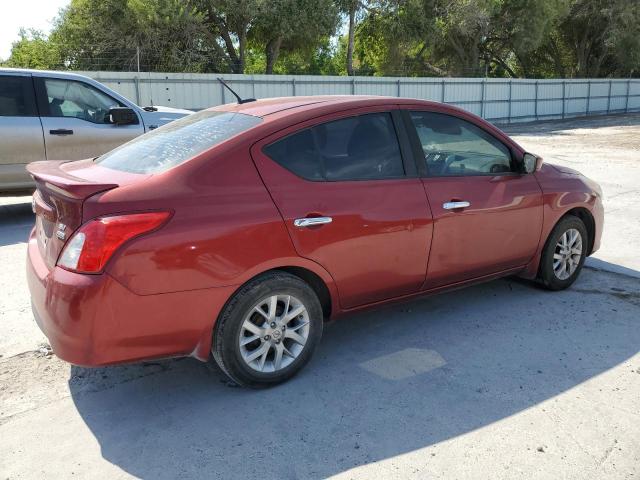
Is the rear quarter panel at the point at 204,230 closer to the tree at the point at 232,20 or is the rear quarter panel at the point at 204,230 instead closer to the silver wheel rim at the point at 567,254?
the silver wheel rim at the point at 567,254

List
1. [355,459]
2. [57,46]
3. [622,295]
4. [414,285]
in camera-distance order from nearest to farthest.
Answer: [355,459], [414,285], [622,295], [57,46]

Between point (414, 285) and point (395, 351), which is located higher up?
point (414, 285)

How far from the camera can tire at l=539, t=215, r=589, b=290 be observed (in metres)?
4.71

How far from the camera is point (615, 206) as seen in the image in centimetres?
844

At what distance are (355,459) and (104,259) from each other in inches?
58.7

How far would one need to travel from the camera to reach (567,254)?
4855 millimetres

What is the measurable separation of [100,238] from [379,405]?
1671 millimetres

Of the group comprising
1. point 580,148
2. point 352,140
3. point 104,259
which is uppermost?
point 352,140

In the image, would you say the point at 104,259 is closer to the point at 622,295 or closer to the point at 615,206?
the point at 622,295

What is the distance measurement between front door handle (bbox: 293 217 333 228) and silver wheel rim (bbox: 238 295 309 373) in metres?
0.40

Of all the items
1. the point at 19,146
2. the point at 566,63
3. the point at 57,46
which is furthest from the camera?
the point at 566,63

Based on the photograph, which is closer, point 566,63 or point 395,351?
point 395,351

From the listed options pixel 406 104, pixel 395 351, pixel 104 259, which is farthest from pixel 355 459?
pixel 406 104

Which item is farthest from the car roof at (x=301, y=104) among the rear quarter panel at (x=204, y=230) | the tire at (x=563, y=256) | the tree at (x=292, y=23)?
the tree at (x=292, y=23)
